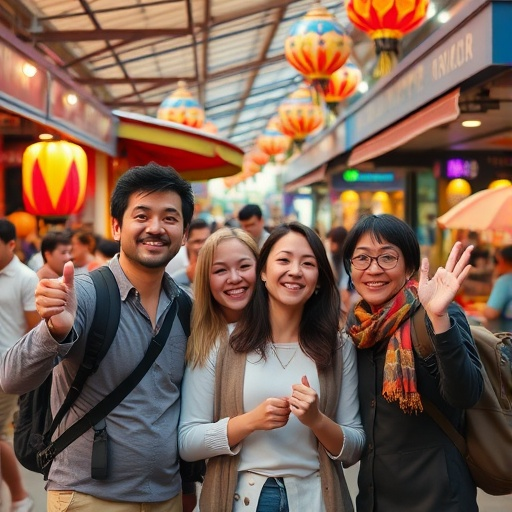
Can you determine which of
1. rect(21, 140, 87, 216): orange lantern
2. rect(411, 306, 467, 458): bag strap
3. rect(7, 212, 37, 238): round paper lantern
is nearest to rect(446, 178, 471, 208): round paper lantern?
rect(7, 212, 37, 238): round paper lantern

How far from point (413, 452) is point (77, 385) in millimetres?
1142

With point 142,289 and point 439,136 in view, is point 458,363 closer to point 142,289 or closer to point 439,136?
point 142,289

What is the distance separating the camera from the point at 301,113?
49.0 feet

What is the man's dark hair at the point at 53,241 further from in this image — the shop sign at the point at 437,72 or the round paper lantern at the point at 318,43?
the round paper lantern at the point at 318,43

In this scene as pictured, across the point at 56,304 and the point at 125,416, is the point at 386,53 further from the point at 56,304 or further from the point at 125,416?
the point at 56,304

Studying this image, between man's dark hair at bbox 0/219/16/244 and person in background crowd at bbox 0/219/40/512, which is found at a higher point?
man's dark hair at bbox 0/219/16/244

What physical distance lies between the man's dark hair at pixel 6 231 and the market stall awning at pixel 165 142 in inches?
217

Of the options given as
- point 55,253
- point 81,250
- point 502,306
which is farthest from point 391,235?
point 81,250

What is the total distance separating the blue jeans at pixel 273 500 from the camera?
106 inches

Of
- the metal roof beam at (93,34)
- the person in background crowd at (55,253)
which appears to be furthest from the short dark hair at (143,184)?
the metal roof beam at (93,34)

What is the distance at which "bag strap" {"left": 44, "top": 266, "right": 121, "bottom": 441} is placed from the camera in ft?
8.59

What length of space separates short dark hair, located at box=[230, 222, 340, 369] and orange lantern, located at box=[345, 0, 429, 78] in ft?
17.5

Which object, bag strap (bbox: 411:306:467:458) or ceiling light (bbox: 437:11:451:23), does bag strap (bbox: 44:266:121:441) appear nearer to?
bag strap (bbox: 411:306:467:458)

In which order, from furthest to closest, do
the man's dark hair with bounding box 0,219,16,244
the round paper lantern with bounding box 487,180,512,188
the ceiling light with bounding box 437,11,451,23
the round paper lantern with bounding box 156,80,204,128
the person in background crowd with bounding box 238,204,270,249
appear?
the ceiling light with bounding box 437,11,451,23
the round paper lantern with bounding box 156,80,204,128
the round paper lantern with bounding box 487,180,512,188
the person in background crowd with bounding box 238,204,270,249
the man's dark hair with bounding box 0,219,16,244
